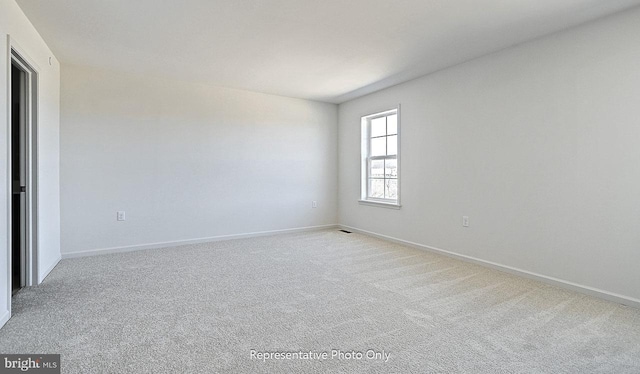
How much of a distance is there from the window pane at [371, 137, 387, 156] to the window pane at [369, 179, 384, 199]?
471mm

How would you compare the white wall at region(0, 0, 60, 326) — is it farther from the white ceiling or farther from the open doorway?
the white ceiling

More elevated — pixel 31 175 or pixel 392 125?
pixel 392 125

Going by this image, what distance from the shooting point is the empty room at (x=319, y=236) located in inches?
81.0

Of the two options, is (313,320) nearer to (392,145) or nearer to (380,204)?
(380,204)

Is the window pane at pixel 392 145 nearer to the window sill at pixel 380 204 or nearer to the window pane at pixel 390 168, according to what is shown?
the window pane at pixel 390 168

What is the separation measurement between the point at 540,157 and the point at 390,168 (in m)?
2.27

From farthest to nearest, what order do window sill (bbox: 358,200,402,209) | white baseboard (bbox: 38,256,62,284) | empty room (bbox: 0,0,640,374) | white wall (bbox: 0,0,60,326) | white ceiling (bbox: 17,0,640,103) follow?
window sill (bbox: 358,200,402,209) < white baseboard (bbox: 38,256,62,284) < white ceiling (bbox: 17,0,640,103) < white wall (bbox: 0,0,60,326) < empty room (bbox: 0,0,640,374)

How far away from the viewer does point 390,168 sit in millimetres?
5145

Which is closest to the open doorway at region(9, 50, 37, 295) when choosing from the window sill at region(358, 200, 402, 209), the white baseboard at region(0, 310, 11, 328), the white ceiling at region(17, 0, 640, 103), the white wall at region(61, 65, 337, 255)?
the white ceiling at region(17, 0, 640, 103)

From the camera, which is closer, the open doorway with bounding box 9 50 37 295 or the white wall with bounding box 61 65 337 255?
the open doorway with bounding box 9 50 37 295

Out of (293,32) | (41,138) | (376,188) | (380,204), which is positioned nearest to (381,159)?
(376,188)

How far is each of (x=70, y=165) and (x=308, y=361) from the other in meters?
3.97

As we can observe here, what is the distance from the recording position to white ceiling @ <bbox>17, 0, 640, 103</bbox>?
2568mm

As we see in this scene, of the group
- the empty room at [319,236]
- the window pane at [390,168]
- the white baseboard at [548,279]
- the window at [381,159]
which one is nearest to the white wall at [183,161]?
the empty room at [319,236]
